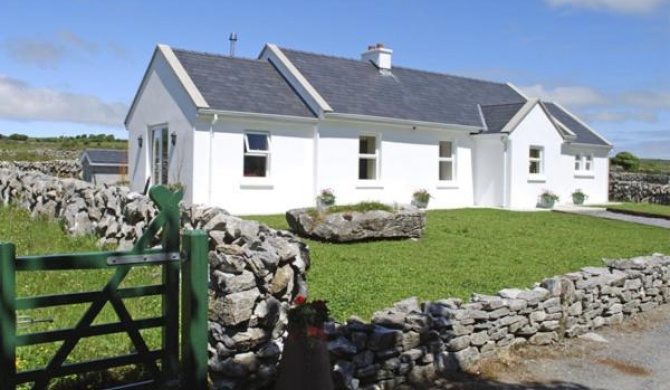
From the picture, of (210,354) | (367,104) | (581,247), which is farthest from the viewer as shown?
(367,104)

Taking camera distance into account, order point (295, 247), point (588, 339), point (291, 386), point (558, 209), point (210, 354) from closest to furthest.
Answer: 1. point (291, 386)
2. point (210, 354)
3. point (295, 247)
4. point (588, 339)
5. point (558, 209)

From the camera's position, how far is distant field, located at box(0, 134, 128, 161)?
137ft

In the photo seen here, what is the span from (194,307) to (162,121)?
16556 mm

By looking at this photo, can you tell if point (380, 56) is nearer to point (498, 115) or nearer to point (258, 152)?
point (498, 115)

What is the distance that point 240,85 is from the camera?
19.7m

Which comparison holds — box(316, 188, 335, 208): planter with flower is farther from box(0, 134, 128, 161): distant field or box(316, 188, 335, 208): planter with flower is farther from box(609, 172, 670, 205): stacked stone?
box(0, 134, 128, 161): distant field

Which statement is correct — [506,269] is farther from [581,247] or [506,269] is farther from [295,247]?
[295,247]

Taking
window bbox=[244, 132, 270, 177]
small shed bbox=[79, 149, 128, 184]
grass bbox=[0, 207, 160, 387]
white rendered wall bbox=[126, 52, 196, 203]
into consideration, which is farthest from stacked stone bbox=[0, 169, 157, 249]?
small shed bbox=[79, 149, 128, 184]

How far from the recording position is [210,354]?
5.05 metres

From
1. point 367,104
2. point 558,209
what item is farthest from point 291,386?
point 558,209

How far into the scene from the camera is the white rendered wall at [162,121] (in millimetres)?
18328

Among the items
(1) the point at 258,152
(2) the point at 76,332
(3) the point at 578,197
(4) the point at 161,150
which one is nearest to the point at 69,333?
(2) the point at 76,332

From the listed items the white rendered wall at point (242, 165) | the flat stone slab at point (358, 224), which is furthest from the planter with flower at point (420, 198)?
the flat stone slab at point (358, 224)

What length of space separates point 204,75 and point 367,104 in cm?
587
